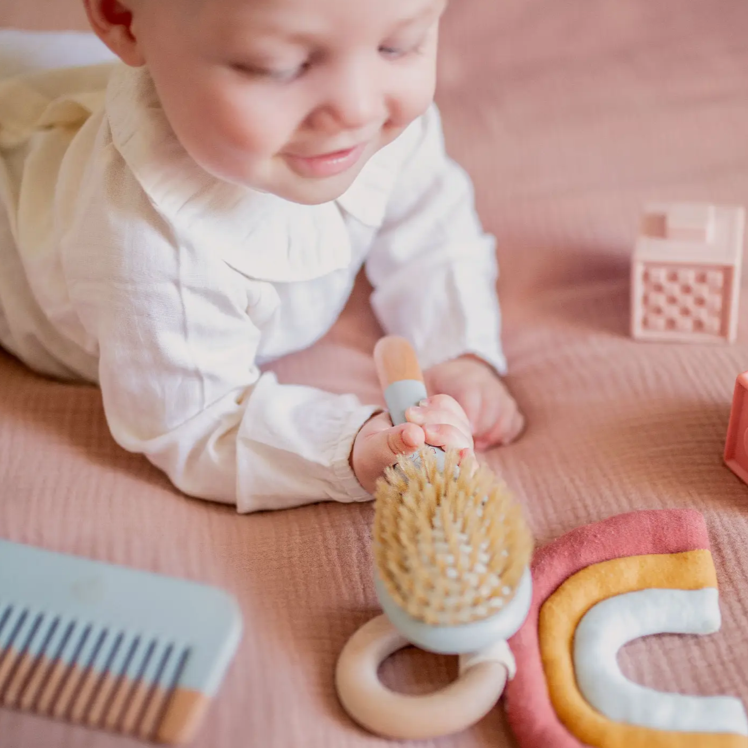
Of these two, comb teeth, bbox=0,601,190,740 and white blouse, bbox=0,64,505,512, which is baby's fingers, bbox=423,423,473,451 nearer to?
white blouse, bbox=0,64,505,512

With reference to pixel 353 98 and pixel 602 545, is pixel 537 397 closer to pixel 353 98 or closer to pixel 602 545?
pixel 602 545

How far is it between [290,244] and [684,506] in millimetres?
371

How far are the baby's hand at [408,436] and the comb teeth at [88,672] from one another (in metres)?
0.19

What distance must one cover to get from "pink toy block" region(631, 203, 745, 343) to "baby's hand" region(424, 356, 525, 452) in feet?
0.47

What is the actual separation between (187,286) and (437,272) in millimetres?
284

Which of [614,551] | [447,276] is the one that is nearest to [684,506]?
[614,551]

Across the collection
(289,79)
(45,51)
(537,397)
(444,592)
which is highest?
(289,79)

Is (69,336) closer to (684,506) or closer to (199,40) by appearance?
(199,40)

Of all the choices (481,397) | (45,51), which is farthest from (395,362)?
(45,51)

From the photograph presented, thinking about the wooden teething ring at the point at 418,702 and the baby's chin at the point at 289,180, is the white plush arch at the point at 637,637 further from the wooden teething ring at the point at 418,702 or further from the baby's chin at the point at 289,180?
the baby's chin at the point at 289,180

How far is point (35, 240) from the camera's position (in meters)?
0.78

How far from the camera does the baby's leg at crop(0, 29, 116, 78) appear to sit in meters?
0.92

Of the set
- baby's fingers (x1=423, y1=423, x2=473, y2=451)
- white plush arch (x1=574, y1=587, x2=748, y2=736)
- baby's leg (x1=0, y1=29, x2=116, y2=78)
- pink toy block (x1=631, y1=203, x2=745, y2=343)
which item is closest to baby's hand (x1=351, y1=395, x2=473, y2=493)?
baby's fingers (x1=423, y1=423, x2=473, y2=451)

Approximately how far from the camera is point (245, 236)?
721 mm
